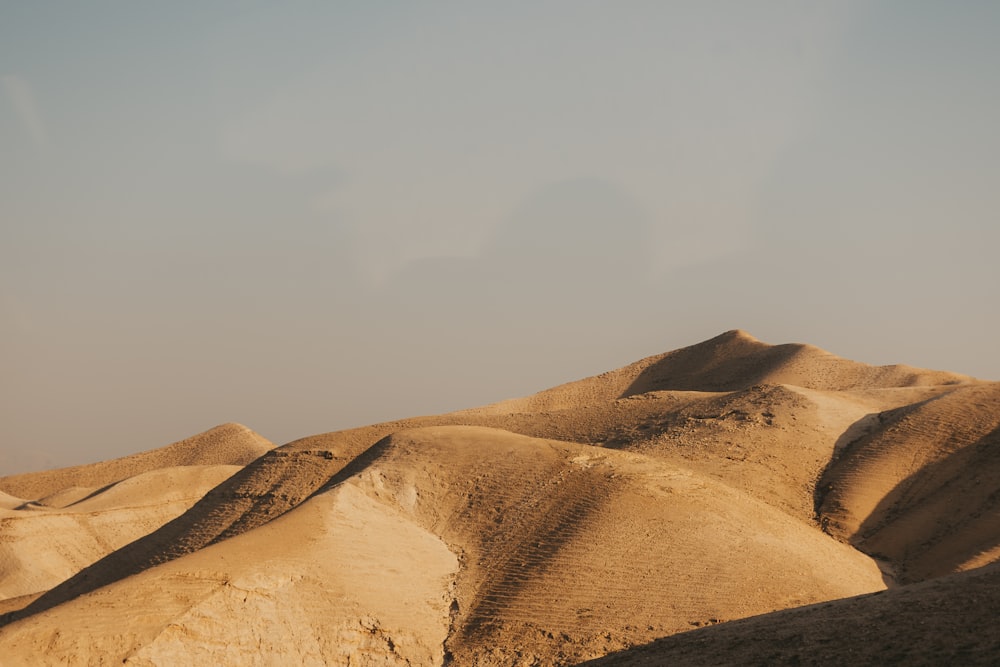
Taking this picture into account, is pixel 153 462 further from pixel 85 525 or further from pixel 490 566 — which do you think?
pixel 490 566

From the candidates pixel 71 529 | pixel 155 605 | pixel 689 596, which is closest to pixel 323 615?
pixel 155 605

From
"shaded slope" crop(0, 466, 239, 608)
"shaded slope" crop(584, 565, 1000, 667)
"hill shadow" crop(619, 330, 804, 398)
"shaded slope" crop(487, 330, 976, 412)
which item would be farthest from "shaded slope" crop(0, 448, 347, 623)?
"hill shadow" crop(619, 330, 804, 398)

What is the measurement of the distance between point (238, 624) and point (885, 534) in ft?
42.1

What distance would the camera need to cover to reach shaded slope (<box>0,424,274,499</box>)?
4509 centimetres

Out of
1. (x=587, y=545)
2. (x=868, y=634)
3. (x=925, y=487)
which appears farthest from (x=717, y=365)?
(x=868, y=634)

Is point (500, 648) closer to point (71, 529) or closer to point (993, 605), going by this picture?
point (993, 605)

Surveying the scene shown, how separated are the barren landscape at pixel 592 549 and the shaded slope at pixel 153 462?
72.4ft

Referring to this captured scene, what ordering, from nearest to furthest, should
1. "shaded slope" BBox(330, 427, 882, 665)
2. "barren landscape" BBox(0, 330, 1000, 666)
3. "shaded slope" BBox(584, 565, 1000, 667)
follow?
"shaded slope" BBox(584, 565, 1000, 667), "barren landscape" BBox(0, 330, 1000, 666), "shaded slope" BBox(330, 427, 882, 665)

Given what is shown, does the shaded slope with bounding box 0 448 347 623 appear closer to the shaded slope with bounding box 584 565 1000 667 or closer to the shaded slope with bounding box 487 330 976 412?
the shaded slope with bounding box 584 565 1000 667

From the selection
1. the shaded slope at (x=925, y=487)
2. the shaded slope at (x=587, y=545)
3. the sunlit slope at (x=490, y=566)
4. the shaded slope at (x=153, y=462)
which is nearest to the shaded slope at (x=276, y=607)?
the sunlit slope at (x=490, y=566)

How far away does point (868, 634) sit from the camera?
1052cm

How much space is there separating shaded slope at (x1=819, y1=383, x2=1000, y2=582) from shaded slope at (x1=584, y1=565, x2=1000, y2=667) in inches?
271

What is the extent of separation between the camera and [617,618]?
14125 mm

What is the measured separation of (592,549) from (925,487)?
9153 mm
